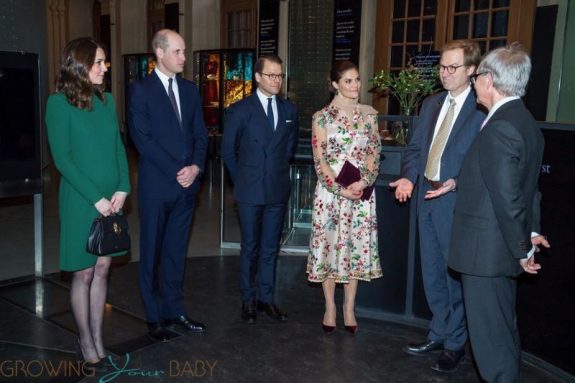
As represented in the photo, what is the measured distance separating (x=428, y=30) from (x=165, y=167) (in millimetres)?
5882

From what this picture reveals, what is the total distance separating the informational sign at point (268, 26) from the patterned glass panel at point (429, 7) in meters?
2.71

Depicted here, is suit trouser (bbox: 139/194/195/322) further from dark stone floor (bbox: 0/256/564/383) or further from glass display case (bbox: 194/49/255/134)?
glass display case (bbox: 194/49/255/134)

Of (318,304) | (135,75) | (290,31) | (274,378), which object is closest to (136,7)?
(135,75)

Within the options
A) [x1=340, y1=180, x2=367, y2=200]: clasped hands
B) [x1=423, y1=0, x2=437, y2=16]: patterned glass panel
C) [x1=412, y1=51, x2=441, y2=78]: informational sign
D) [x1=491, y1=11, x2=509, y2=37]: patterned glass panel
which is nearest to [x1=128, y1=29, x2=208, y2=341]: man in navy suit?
[x1=340, y1=180, x2=367, y2=200]: clasped hands

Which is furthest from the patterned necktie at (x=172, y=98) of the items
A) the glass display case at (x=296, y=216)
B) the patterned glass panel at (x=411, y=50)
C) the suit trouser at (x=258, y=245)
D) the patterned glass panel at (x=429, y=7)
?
the patterned glass panel at (x=429, y=7)

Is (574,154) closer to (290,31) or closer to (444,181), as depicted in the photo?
(444,181)

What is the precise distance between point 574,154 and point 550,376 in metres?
1.15

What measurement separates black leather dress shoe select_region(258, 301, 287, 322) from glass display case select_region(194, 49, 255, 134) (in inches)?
265

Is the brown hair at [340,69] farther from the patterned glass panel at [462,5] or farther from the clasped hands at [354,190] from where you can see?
the patterned glass panel at [462,5]

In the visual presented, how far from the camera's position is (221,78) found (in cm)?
1053

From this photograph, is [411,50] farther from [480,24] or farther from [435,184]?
[435,184]

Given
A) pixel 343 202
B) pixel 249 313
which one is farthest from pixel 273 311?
pixel 343 202

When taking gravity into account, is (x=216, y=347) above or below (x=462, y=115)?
below

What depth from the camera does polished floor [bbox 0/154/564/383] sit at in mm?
2859
